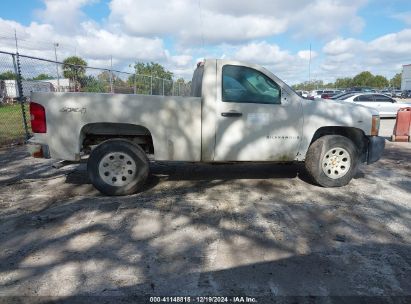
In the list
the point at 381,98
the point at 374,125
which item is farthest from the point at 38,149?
the point at 381,98

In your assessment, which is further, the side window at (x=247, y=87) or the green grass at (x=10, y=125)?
the green grass at (x=10, y=125)

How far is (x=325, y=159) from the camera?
18.5 ft

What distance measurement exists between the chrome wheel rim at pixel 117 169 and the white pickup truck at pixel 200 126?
0.05 feet

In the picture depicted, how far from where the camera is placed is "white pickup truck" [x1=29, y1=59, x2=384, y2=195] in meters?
5.01

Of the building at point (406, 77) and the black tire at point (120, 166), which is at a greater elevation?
the building at point (406, 77)

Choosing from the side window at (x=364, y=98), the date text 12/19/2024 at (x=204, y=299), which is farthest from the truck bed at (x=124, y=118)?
the side window at (x=364, y=98)

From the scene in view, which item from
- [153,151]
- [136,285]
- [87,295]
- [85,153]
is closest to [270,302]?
[136,285]

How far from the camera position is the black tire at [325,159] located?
18.3 feet

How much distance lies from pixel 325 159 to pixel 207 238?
8.69 feet

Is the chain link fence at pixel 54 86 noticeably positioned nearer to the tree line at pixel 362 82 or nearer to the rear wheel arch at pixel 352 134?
the rear wheel arch at pixel 352 134

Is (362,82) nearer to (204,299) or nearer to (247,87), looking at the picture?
(247,87)

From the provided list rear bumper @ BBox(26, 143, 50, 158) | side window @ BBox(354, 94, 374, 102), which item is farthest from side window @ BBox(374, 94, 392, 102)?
rear bumper @ BBox(26, 143, 50, 158)

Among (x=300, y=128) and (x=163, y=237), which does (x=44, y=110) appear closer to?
(x=163, y=237)

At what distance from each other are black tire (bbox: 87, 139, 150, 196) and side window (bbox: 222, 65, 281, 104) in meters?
1.51
